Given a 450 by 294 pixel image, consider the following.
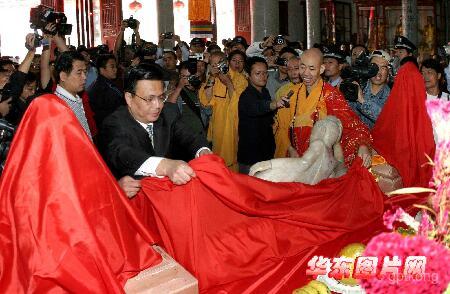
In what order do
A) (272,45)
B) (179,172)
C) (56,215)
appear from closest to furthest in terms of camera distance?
(56,215) < (179,172) < (272,45)

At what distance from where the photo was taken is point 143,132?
6.85 feet

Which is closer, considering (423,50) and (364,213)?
(364,213)

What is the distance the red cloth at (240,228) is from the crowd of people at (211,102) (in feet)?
0.29

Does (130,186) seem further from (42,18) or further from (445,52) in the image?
(445,52)

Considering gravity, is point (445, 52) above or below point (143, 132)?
above

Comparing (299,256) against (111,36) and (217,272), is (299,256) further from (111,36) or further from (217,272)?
(111,36)

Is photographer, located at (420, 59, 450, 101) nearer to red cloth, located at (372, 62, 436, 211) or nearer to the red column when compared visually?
red cloth, located at (372, 62, 436, 211)

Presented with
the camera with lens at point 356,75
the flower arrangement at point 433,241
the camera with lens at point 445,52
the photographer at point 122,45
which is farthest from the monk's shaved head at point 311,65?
the photographer at point 122,45

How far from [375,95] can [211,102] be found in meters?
1.33

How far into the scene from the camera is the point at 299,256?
1.92 m

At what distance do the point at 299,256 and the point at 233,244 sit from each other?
0.27 m

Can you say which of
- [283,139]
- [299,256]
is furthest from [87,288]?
[283,139]

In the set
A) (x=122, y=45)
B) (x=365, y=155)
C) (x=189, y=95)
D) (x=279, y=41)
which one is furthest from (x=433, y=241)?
(x=122, y=45)

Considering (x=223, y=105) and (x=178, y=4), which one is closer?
(x=223, y=105)
